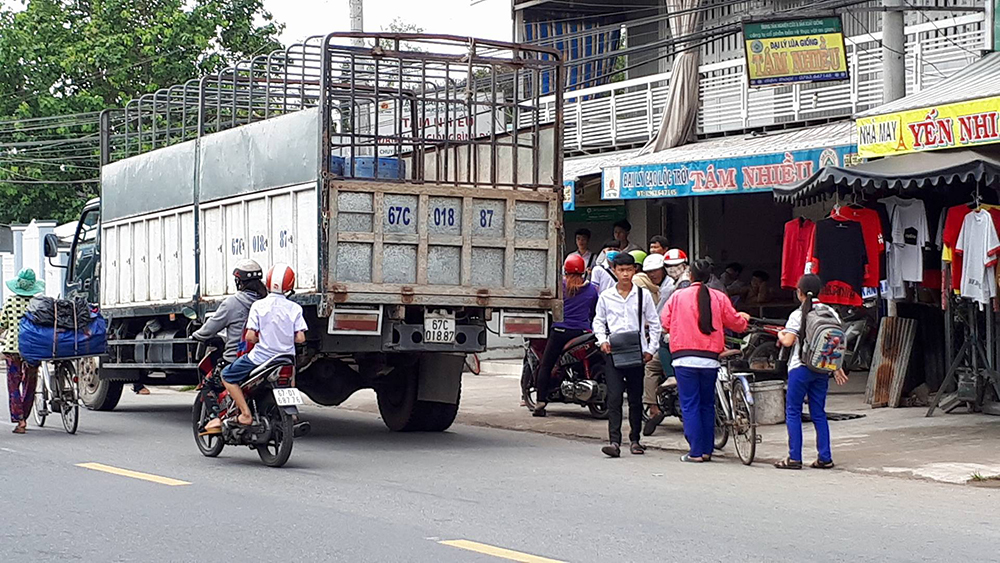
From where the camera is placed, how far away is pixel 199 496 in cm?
920

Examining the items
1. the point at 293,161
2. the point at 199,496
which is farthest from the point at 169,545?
the point at 293,161

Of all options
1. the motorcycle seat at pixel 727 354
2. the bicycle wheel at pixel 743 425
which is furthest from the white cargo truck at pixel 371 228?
the bicycle wheel at pixel 743 425

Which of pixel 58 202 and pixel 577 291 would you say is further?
pixel 58 202

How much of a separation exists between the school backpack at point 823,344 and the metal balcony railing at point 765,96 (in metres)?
6.05

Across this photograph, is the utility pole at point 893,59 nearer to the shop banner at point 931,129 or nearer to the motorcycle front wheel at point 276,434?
the shop banner at point 931,129

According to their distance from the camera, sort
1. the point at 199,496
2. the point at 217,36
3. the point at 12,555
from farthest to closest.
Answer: the point at 217,36
the point at 199,496
the point at 12,555

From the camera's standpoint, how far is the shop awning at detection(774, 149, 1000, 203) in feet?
38.5

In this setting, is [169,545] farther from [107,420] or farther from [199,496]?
[107,420]

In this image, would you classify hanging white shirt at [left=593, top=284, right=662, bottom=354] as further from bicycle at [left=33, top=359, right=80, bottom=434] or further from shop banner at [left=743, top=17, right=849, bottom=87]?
bicycle at [left=33, top=359, right=80, bottom=434]

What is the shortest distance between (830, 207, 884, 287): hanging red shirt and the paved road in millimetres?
2908

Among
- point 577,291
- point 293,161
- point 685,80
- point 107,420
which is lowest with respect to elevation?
point 107,420

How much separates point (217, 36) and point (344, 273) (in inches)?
1027

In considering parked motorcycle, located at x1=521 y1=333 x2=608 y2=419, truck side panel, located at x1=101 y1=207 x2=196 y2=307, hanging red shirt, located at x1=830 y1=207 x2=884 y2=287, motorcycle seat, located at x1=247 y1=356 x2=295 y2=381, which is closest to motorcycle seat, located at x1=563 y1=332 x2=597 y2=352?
parked motorcycle, located at x1=521 y1=333 x2=608 y2=419

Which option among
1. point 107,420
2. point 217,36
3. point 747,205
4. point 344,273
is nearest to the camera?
point 344,273
